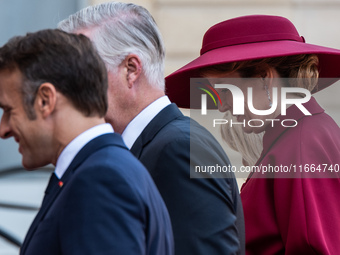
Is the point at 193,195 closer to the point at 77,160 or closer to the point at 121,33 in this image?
the point at 77,160

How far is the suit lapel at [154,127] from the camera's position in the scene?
2303 millimetres

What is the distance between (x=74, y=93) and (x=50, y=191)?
0.83 feet

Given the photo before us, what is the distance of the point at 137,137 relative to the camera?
2.36 m

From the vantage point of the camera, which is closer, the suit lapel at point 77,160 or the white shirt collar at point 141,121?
the suit lapel at point 77,160

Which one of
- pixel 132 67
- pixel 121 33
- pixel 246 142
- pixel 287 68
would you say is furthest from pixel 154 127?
pixel 246 142

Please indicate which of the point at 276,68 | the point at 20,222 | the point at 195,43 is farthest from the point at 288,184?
the point at 195,43

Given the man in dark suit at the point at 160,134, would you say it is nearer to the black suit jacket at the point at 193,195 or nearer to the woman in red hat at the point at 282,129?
Answer: the black suit jacket at the point at 193,195

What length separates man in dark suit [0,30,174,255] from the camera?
154cm

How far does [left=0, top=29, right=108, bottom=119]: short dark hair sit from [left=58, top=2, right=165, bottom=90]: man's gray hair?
26.0 inches

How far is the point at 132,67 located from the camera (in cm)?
244

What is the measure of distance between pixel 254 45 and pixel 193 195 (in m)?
0.85

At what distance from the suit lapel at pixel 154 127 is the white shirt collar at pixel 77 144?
1.92ft

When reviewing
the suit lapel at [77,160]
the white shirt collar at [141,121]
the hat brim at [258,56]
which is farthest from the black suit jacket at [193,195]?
the hat brim at [258,56]

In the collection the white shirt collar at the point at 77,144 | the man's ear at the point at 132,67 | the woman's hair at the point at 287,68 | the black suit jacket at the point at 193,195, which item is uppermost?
the white shirt collar at the point at 77,144
